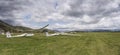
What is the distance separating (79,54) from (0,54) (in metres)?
7.95

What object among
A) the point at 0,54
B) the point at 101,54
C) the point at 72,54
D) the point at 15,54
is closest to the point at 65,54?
the point at 72,54

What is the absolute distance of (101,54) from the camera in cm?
2011

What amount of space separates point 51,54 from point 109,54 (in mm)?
5920

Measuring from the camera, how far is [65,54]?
20031 millimetres

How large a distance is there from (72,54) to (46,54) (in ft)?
8.53

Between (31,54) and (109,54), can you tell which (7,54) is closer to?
(31,54)

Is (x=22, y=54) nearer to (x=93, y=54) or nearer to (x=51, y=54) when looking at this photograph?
(x=51, y=54)

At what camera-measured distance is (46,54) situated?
19828 mm

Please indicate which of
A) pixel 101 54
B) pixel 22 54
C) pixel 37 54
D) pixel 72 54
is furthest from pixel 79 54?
pixel 22 54

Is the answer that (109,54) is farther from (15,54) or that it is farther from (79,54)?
(15,54)

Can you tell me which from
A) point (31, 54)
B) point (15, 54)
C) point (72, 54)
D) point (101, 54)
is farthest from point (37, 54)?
point (101, 54)

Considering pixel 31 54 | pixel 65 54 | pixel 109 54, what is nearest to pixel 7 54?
pixel 31 54

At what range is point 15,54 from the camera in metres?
19.9

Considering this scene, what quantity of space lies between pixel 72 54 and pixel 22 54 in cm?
500
